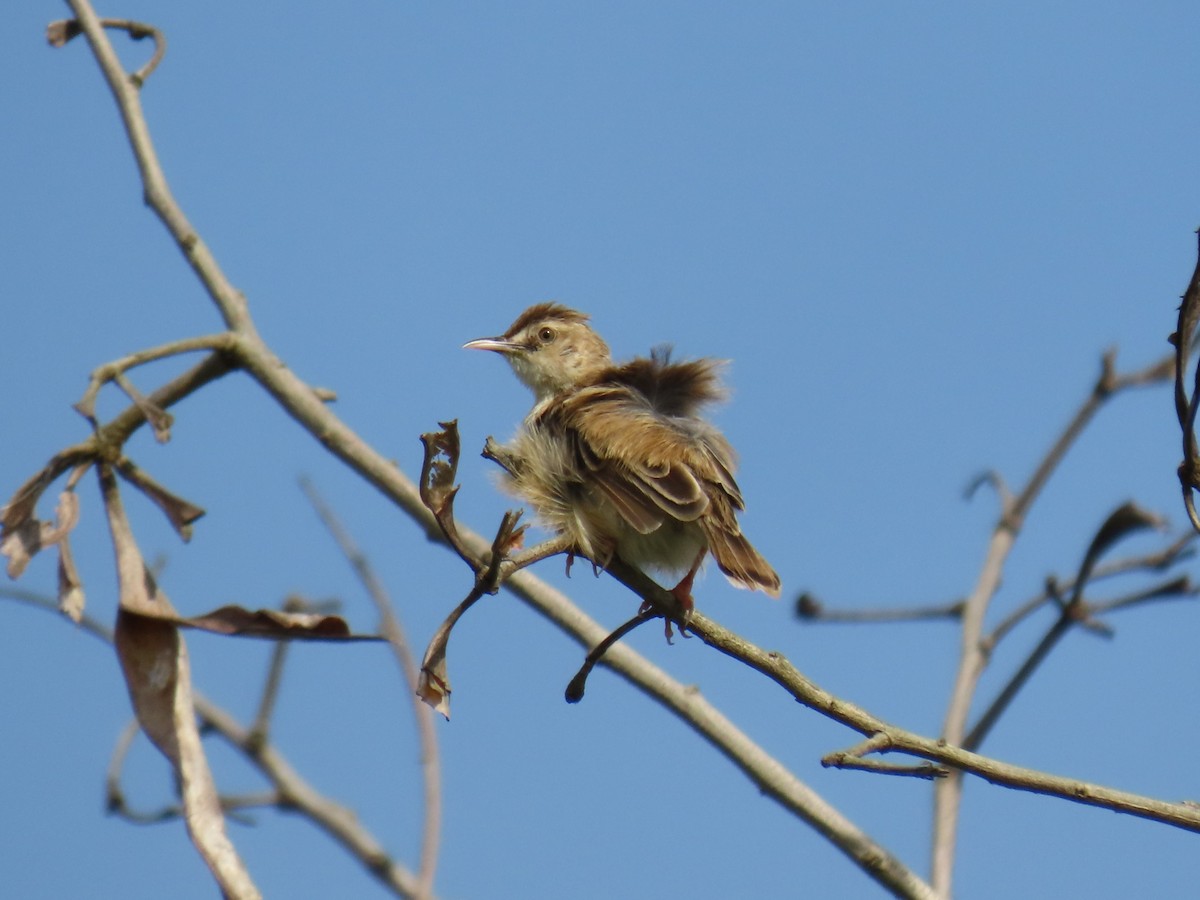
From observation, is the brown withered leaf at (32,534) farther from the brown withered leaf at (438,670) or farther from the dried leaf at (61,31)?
the dried leaf at (61,31)

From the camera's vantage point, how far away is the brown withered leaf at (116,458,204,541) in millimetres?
3511

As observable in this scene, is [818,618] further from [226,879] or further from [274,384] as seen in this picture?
[226,879]

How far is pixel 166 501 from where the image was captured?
3.57 metres

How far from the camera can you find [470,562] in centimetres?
263

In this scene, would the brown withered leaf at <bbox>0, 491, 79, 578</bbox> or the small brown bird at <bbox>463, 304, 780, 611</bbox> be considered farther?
the small brown bird at <bbox>463, 304, 780, 611</bbox>

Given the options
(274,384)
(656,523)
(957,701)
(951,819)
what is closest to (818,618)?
(957,701)

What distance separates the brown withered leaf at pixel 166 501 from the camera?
3511mm

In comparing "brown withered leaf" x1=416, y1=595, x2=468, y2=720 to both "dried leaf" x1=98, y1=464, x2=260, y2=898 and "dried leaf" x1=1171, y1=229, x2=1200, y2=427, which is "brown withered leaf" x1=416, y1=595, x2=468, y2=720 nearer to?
"dried leaf" x1=98, y1=464, x2=260, y2=898

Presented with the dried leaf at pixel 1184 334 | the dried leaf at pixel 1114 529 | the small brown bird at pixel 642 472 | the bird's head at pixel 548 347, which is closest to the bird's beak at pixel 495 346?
the bird's head at pixel 548 347

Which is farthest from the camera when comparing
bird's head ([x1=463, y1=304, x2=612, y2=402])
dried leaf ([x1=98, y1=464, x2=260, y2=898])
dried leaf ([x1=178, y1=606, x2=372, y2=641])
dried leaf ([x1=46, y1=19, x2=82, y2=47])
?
bird's head ([x1=463, y1=304, x2=612, y2=402])

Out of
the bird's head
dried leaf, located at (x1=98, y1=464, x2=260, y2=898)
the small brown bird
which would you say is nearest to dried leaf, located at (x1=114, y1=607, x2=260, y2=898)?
dried leaf, located at (x1=98, y1=464, x2=260, y2=898)

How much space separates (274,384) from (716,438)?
1.43 meters

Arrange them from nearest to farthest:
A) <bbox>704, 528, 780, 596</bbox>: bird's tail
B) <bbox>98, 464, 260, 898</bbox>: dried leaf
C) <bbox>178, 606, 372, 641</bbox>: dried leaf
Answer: <bbox>178, 606, 372, 641</bbox>: dried leaf < <bbox>98, 464, 260, 898</bbox>: dried leaf < <bbox>704, 528, 780, 596</bbox>: bird's tail

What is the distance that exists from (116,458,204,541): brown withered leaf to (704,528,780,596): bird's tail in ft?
4.69
